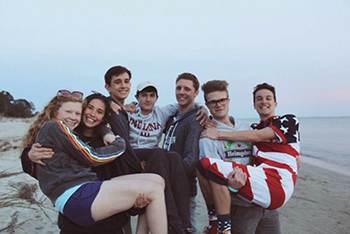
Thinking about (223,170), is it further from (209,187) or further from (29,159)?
(29,159)

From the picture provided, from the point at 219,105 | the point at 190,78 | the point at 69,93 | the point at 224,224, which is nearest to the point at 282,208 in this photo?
the point at 224,224

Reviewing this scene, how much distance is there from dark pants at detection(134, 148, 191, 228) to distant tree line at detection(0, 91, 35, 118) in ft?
122

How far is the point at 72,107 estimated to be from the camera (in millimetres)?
2455

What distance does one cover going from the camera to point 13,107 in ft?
112

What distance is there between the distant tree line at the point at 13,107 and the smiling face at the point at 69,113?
36.7m

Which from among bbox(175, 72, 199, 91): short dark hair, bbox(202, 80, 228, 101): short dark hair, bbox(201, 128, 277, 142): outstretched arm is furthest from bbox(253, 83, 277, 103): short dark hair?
bbox(175, 72, 199, 91): short dark hair

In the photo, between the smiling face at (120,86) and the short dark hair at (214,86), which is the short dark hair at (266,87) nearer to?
the short dark hair at (214,86)

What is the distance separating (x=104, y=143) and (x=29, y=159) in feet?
2.51

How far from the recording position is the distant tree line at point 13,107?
32.0 m

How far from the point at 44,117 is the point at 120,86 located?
1224mm

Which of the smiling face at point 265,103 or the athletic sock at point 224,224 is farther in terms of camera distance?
the smiling face at point 265,103

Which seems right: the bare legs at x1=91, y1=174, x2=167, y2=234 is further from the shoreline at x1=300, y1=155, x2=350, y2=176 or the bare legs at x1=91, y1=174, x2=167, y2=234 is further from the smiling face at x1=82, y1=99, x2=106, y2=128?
the shoreline at x1=300, y1=155, x2=350, y2=176

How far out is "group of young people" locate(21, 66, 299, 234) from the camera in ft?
6.61

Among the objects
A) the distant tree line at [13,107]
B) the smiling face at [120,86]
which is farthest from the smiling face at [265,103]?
the distant tree line at [13,107]
